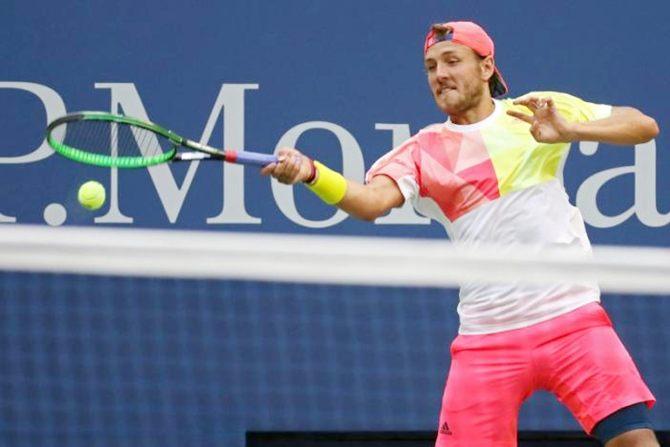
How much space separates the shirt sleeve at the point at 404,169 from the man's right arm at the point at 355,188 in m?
0.02

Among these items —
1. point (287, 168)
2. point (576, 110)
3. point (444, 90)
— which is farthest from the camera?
point (444, 90)

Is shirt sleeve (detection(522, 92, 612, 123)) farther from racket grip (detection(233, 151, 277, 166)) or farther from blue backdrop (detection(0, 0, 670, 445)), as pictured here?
blue backdrop (detection(0, 0, 670, 445))

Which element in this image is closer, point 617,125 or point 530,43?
point 617,125

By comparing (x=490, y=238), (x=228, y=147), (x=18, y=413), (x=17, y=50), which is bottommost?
(x=18, y=413)

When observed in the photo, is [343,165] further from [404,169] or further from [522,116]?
[522,116]

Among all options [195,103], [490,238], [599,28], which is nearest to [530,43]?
[599,28]

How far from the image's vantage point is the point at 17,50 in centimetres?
648

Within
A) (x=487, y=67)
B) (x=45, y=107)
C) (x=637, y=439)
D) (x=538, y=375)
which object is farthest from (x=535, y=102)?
(x=45, y=107)

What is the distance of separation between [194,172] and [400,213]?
0.80 m

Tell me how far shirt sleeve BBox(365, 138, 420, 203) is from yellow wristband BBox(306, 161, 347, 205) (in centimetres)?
26

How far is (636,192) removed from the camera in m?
6.52

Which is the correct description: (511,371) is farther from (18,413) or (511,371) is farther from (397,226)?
(18,413)

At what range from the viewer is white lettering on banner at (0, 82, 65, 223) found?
6461 mm

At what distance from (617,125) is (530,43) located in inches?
72.5
